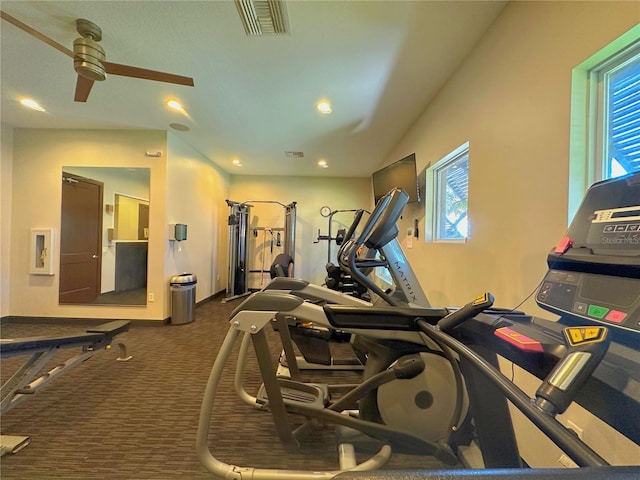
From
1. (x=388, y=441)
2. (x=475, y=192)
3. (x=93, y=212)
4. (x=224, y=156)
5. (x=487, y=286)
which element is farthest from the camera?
(x=224, y=156)

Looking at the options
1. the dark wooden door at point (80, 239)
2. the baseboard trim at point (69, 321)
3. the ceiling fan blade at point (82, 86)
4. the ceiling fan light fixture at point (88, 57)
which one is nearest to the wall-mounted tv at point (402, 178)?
the ceiling fan light fixture at point (88, 57)

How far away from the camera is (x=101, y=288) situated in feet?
15.9

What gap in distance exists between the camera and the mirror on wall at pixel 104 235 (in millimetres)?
4148

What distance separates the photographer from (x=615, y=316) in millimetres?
643

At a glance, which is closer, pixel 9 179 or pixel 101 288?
pixel 9 179

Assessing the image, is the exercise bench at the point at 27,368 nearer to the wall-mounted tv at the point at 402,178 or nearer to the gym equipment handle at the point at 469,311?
the gym equipment handle at the point at 469,311

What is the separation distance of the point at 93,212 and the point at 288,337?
14.3ft

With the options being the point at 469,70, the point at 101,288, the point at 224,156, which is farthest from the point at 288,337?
the point at 101,288

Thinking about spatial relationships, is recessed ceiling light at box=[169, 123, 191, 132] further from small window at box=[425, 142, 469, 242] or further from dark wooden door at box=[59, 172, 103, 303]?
small window at box=[425, 142, 469, 242]

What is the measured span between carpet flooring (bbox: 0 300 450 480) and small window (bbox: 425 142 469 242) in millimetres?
1732

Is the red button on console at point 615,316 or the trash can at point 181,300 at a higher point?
the red button on console at point 615,316

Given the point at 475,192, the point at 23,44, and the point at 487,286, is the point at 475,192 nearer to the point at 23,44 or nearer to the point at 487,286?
the point at 487,286

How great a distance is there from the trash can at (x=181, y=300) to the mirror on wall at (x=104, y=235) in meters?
0.54

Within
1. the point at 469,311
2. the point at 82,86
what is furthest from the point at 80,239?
the point at 469,311
